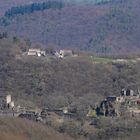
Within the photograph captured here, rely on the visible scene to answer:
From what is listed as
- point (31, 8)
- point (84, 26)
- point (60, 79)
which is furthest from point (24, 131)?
point (31, 8)

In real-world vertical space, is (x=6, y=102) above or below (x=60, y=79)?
below

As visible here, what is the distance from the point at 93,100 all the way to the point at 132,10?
53635 millimetres

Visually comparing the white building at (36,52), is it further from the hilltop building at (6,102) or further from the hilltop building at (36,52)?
the hilltop building at (6,102)

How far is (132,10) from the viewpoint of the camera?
101 m

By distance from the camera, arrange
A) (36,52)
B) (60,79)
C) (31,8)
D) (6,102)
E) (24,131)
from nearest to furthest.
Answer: (24,131)
(6,102)
(60,79)
(36,52)
(31,8)

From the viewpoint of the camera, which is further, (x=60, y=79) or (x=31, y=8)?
(x=31, y=8)

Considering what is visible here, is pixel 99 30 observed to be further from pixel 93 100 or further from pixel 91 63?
pixel 93 100

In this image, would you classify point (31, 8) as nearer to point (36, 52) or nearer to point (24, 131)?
point (36, 52)

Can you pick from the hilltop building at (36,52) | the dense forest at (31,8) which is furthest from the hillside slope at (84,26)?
the hilltop building at (36,52)

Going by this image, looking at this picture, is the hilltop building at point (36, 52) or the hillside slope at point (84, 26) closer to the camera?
the hilltop building at point (36, 52)

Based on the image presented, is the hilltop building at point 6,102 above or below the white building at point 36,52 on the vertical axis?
below

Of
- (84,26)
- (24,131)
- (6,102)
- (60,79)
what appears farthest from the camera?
(84,26)

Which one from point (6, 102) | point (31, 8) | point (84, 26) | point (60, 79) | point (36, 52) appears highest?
point (31, 8)

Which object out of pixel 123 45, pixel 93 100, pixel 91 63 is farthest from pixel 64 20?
pixel 93 100
